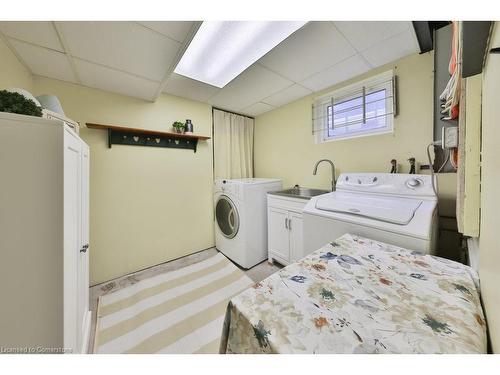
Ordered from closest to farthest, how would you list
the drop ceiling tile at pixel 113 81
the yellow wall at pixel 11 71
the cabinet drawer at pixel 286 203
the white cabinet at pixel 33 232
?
the white cabinet at pixel 33 232
the yellow wall at pixel 11 71
the drop ceiling tile at pixel 113 81
the cabinet drawer at pixel 286 203

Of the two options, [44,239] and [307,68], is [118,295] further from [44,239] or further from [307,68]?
[307,68]

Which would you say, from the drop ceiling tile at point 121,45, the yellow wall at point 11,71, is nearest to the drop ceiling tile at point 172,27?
the drop ceiling tile at point 121,45

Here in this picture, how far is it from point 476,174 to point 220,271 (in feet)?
7.19

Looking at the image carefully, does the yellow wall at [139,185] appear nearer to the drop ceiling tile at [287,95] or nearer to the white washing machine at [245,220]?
the white washing machine at [245,220]

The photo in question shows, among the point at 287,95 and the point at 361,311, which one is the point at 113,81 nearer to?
the point at 287,95

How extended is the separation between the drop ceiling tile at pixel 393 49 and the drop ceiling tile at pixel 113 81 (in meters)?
2.04

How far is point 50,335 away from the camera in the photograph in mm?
685

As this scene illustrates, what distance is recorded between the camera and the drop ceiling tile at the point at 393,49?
137 cm

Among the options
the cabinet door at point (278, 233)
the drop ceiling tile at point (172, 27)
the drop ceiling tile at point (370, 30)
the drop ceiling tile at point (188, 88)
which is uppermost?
the drop ceiling tile at point (188, 88)

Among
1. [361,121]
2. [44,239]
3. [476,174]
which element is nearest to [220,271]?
[44,239]

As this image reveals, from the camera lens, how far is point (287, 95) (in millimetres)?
2318


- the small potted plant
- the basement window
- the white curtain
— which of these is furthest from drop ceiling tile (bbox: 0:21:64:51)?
the basement window

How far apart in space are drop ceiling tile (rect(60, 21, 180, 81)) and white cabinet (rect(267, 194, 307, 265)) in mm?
1705

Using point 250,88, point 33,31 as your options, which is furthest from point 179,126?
point 33,31
